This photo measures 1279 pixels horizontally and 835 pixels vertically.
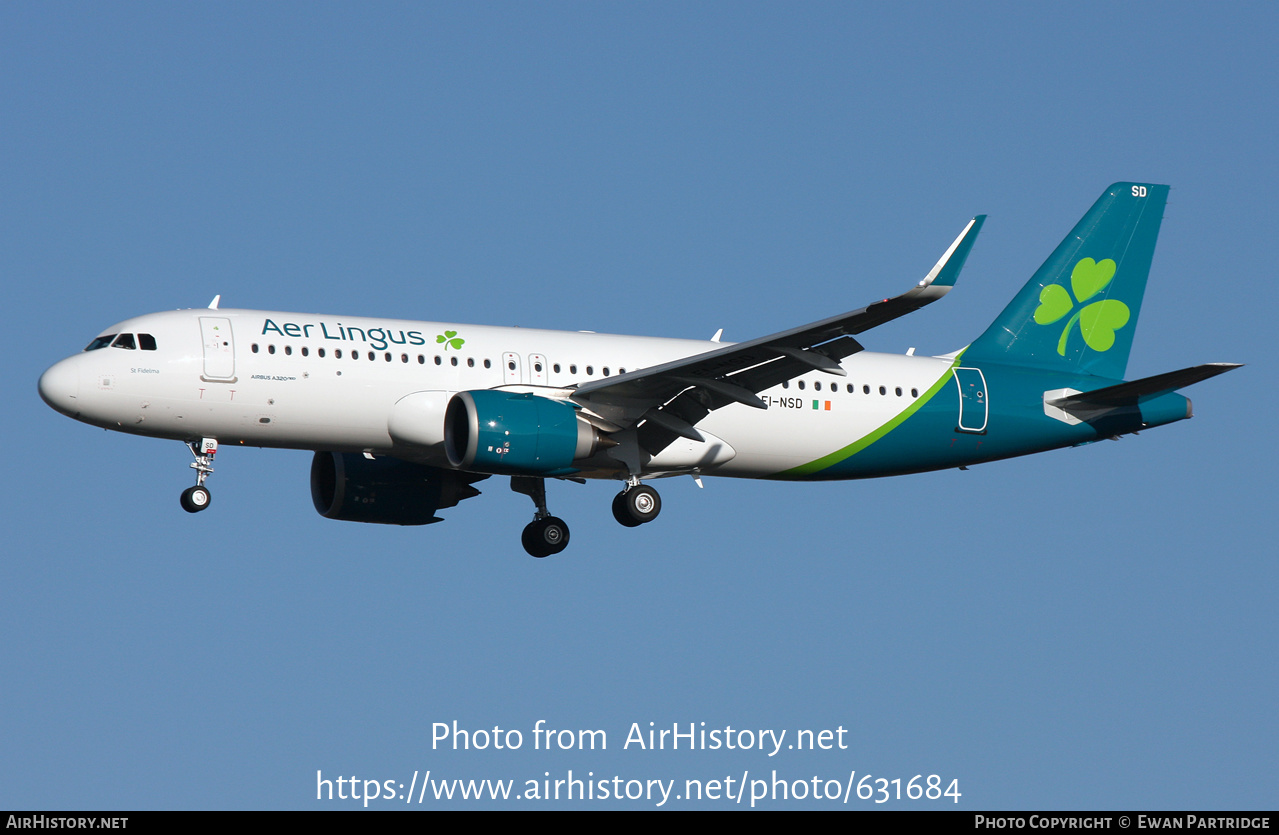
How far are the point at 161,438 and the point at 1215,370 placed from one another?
2151 centimetres

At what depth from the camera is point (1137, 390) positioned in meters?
37.8

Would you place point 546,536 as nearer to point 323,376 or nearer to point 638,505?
point 638,505

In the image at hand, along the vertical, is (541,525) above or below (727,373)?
below

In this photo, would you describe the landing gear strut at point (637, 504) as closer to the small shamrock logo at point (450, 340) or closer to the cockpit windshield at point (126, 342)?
the small shamrock logo at point (450, 340)

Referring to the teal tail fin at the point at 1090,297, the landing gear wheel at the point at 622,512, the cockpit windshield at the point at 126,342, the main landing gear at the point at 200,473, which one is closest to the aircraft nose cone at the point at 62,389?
the cockpit windshield at the point at 126,342

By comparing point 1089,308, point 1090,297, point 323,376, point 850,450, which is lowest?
point 323,376

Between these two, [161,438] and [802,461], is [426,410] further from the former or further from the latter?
[802,461]

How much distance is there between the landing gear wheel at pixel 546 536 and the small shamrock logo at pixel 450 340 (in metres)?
5.53

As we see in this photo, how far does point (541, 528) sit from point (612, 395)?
203 inches

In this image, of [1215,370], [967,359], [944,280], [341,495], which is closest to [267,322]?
[341,495]

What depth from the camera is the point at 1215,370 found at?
113 ft

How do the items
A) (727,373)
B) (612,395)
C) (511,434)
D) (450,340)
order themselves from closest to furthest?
(511,434) < (727,373) < (612,395) < (450,340)

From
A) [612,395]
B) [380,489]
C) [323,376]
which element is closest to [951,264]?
[612,395]

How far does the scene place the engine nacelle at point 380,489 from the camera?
3881 centimetres
